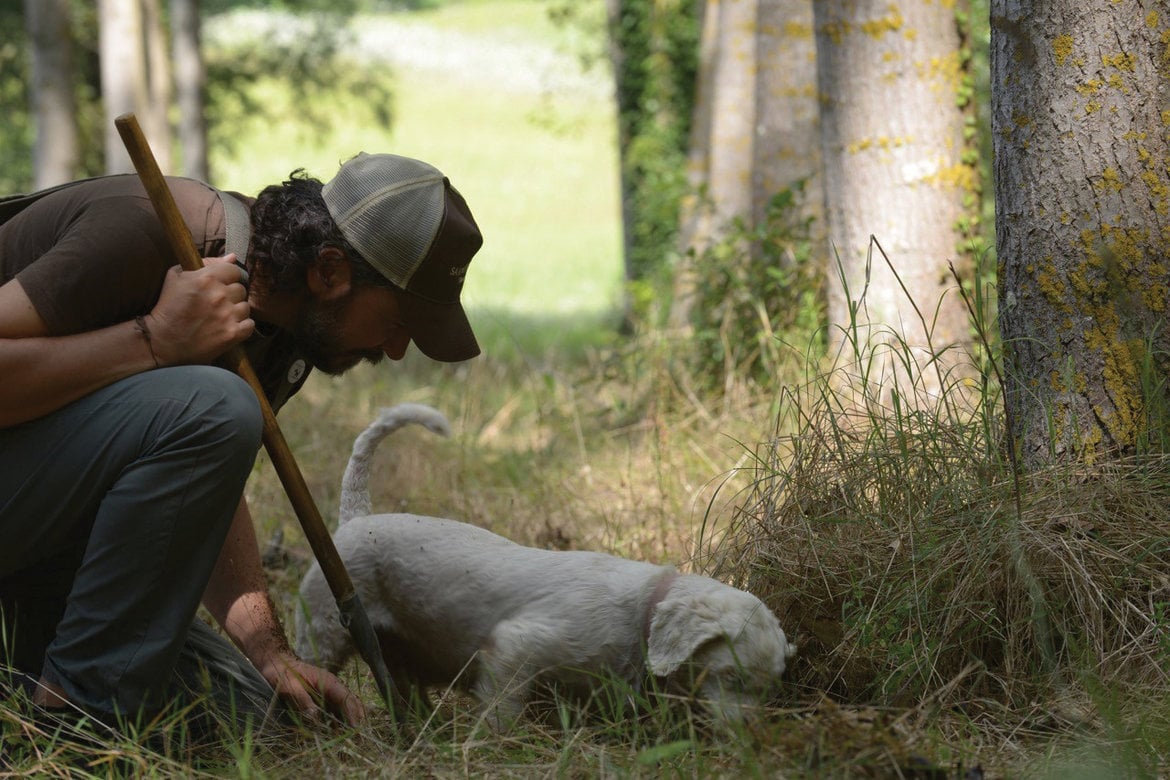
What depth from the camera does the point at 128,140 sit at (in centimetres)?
279

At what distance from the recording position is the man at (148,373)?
8.85ft

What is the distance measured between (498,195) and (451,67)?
616 inches

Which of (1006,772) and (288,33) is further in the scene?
(288,33)

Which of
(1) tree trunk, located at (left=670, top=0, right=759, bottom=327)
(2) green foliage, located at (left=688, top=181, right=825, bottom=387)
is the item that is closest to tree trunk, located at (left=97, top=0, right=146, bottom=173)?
(1) tree trunk, located at (left=670, top=0, right=759, bottom=327)

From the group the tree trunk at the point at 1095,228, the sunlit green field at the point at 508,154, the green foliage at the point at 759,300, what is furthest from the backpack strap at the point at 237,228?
the sunlit green field at the point at 508,154

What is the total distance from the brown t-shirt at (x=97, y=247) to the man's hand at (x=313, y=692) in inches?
38.3

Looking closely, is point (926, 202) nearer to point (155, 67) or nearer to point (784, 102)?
point (784, 102)

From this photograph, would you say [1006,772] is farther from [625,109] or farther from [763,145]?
[625,109]

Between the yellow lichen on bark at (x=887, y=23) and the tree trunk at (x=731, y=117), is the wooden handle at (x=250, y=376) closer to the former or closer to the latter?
the yellow lichen on bark at (x=887, y=23)

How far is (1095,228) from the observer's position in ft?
10.2

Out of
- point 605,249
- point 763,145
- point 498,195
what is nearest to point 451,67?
point 498,195

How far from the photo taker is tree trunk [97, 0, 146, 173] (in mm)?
11039

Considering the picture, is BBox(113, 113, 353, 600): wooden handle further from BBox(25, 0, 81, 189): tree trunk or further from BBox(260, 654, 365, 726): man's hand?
BBox(25, 0, 81, 189): tree trunk

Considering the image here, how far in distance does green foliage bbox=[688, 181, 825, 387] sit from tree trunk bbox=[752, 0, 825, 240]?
106 cm
